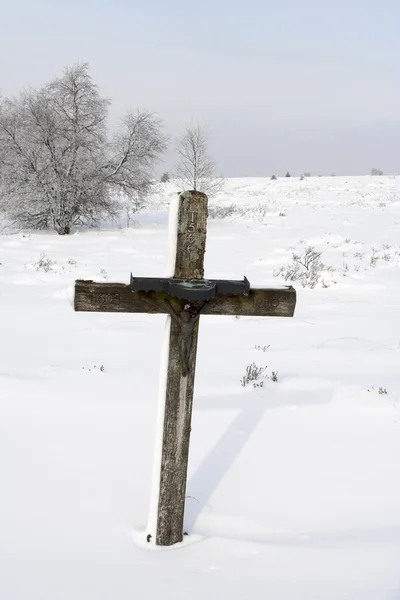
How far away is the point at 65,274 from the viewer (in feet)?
34.4

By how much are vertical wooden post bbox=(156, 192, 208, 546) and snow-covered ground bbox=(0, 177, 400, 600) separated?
0.56 feet

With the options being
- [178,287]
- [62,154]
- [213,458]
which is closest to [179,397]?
[178,287]

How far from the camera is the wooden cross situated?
217 cm

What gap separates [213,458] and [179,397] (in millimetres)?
1236

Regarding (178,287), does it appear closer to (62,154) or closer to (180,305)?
(180,305)

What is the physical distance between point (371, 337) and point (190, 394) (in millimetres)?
4696

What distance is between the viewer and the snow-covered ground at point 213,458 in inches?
86.4

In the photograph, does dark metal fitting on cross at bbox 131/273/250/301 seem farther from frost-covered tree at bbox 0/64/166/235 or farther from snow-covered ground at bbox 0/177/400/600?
frost-covered tree at bbox 0/64/166/235

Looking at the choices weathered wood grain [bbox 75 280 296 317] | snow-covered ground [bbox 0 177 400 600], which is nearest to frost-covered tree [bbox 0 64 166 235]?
snow-covered ground [bbox 0 177 400 600]

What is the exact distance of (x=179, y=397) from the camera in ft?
7.63

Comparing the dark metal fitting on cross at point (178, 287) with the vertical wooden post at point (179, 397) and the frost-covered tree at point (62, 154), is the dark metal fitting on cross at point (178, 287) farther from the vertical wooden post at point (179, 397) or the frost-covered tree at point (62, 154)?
the frost-covered tree at point (62, 154)

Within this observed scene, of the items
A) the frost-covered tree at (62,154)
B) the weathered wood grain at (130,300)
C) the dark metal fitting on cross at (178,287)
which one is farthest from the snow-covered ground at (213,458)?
the frost-covered tree at (62,154)

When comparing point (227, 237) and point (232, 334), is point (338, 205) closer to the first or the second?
point (227, 237)

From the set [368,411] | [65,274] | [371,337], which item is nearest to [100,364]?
[368,411]
